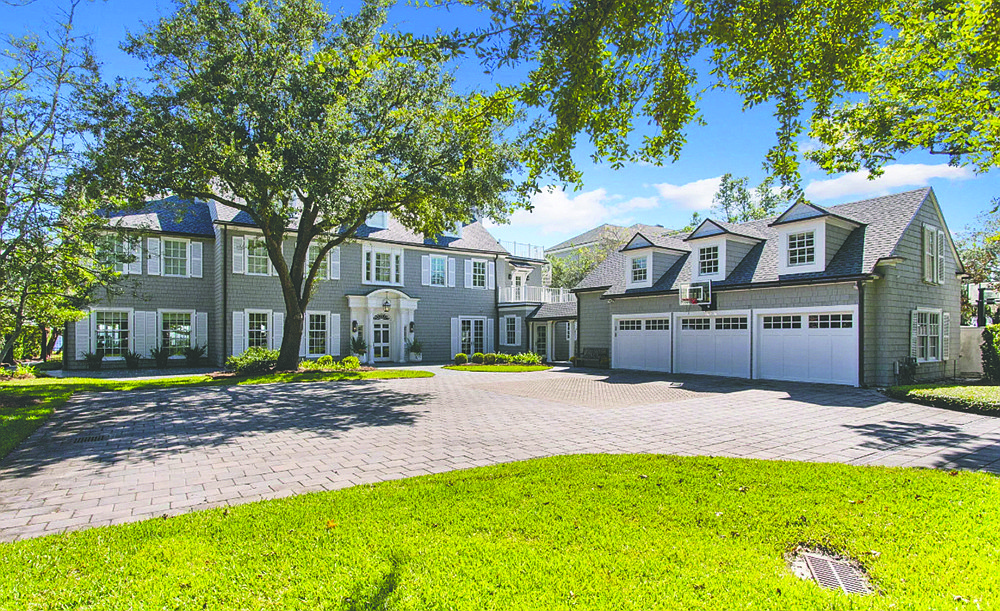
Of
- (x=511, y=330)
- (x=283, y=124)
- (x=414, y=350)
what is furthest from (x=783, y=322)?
(x=414, y=350)

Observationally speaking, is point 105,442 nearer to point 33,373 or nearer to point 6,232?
point 6,232

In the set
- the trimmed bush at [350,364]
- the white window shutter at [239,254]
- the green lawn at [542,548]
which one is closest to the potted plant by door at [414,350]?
the trimmed bush at [350,364]

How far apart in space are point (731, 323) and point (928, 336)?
5521 millimetres

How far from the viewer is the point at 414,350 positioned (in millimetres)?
24781

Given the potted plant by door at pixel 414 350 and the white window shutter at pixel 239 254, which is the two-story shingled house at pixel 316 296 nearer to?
the white window shutter at pixel 239 254

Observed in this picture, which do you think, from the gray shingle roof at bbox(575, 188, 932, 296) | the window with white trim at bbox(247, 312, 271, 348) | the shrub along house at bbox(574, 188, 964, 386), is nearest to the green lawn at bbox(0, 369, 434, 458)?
the window with white trim at bbox(247, 312, 271, 348)

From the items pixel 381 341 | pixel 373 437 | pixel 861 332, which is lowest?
pixel 373 437

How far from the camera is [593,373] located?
19203mm

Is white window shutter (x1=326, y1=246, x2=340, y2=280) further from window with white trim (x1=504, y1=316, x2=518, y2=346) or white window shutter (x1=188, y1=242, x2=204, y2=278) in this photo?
window with white trim (x1=504, y1=316, x2=518, y2=346)

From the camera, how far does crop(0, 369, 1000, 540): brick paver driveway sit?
17.0 ft

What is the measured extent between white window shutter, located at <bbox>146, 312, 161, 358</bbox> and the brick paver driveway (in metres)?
9.16

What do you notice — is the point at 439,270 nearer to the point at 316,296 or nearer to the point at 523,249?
the point at 523,249

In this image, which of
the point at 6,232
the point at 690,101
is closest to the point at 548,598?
the point at 690,101

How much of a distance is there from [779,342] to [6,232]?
18958 mm
